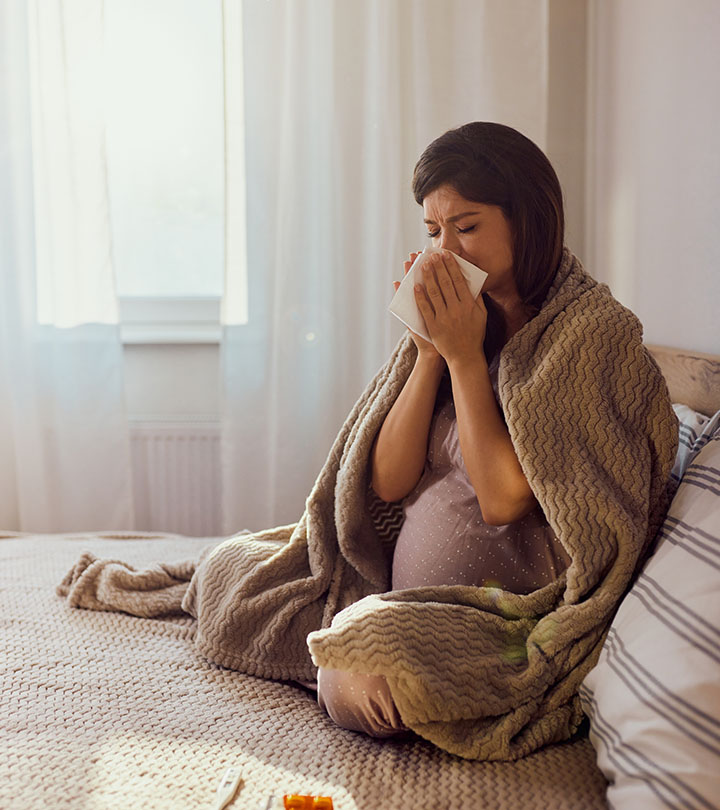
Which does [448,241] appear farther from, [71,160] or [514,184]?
[71,160]

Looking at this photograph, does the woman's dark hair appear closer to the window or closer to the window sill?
the window

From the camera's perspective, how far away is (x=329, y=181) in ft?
7.48

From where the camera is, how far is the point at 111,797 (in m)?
0.85

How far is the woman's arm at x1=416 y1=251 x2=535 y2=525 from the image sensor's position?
107 cm

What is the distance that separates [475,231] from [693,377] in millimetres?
437

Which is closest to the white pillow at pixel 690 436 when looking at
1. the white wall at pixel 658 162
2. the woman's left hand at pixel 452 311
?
the white wall at pixel 658 162

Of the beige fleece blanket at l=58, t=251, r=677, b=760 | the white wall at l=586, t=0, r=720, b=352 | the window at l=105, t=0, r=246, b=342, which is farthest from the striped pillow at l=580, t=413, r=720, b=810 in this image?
the window at l=105, t=0, r=246, b=342

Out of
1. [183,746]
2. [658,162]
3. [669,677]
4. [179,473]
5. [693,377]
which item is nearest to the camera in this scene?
[669,677]

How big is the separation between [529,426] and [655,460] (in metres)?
0.18

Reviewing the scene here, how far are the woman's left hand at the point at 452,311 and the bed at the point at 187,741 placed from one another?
39 cm

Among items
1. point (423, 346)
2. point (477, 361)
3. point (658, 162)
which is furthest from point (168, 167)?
point (477, 361)

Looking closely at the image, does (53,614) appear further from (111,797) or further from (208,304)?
(208,304)

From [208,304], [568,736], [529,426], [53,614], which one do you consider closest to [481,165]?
[529,426]

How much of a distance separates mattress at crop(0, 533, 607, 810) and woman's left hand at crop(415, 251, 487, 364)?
502 mm
